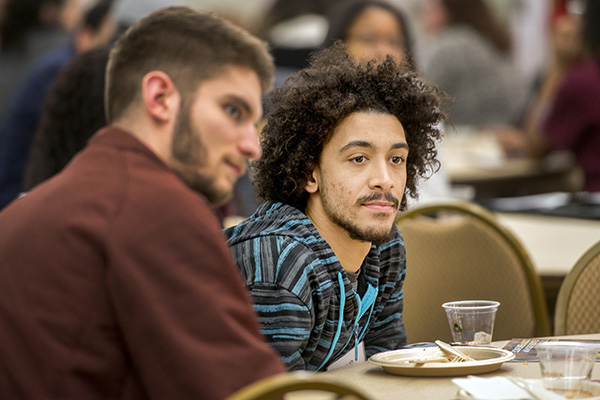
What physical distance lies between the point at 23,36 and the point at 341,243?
152 inches

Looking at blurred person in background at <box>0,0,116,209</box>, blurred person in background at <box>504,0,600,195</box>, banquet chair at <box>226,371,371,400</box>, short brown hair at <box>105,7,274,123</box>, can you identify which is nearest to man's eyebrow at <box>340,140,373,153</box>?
short brown hair at <box>105,7,274,123</box>

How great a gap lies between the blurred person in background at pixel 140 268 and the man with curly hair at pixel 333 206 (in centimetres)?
46

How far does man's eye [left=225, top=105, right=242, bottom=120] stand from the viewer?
1282 mm

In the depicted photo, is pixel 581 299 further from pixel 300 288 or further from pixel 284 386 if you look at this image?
pixel 284 386

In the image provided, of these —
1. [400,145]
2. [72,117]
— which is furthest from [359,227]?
[72,117]

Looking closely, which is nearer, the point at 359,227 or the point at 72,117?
the point at 359,227

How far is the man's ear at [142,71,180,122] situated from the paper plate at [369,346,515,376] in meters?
0.65

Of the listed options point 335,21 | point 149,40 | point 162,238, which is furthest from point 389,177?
point 335,21

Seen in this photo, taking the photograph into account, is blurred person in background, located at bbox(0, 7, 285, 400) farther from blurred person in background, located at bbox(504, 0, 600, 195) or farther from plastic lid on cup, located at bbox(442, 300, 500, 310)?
blurred person in background, located at bbox(504, 0, 600, 195)

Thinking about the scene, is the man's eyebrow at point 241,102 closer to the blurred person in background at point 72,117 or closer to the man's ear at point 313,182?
the man's ear at point 313,182

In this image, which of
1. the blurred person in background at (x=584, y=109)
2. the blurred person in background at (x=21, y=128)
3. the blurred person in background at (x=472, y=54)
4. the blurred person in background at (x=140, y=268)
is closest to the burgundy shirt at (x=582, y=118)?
the blurred person in background at (x=584, y=109)

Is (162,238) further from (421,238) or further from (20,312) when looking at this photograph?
(421,238)

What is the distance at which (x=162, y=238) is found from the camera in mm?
1127

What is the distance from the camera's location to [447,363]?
1615 mm
